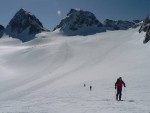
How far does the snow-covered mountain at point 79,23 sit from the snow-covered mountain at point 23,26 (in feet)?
50.7

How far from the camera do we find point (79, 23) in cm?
17588

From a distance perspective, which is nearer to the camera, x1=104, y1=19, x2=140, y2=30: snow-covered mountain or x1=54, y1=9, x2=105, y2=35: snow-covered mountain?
x1=54, y1=9, x2=105, y2=35: snow-covered mountain

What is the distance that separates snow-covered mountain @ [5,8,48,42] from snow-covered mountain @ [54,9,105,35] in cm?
1545

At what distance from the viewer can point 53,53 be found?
100438 mm

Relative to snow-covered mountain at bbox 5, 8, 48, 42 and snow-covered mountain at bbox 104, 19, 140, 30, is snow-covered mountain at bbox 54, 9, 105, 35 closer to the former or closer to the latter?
snow-covered mountain at bbox 104, 19, 140, 30

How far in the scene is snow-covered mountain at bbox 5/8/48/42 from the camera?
584 feet

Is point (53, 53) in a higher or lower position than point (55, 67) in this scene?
higher

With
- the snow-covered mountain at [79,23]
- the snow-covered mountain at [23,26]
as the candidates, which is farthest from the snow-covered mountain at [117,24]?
the snow-covered mountain at [23,26]

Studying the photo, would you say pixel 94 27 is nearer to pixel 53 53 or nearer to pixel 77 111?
pixel 53 53

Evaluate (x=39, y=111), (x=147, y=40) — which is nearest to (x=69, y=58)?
(x=147, y=40)

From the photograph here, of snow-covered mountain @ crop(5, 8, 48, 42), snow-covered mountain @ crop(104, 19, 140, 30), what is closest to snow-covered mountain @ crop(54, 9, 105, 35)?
snow-covered mountain @ crop(104, 19, 140, 30)

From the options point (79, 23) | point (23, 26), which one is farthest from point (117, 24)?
point (23, 26)

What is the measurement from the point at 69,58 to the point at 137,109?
2877 inches

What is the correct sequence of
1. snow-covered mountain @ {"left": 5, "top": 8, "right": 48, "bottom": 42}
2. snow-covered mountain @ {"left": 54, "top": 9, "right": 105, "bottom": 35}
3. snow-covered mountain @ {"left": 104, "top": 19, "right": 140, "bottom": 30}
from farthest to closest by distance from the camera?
snow-covered mountain @ {"left": 104, "top": 19, "right": 140, "bottom": 30} < snow-covered mountain @ {"left": 5, "top": 8, "right": 48, "bottom": 42} < snow-covered mountain @ {"left": 54, "top": 9, "right": 105, "bottom": 35}
